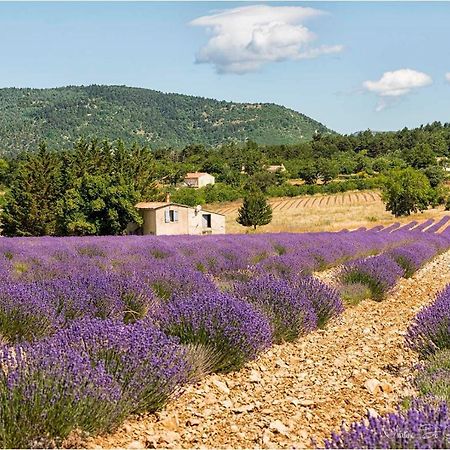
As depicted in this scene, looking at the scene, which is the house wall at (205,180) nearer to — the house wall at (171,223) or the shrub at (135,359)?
the house wall at (171,223)

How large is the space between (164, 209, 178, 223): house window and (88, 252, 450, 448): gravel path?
3012 cm

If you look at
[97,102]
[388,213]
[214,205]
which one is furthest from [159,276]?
[97,102]

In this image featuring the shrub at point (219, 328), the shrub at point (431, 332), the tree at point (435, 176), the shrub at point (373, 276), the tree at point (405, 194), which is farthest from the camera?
the tree at point (435, 176)

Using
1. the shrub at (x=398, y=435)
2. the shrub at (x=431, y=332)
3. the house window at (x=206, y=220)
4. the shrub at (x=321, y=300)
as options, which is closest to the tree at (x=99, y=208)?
the house window at (x=206, y=220)

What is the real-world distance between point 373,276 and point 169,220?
91.8 ft

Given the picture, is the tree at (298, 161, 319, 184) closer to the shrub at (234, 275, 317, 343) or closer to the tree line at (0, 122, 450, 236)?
the tree line at (0, 122, 450, 236)

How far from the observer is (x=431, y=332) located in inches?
201

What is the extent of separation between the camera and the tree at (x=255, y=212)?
44344mm

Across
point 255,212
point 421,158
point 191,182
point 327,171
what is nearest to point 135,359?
point 255,212

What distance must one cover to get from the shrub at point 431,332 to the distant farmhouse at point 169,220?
30026 mm

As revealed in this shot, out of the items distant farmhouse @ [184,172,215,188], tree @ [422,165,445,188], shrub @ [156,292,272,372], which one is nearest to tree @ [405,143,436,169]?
tree @ [422,165,445,188]

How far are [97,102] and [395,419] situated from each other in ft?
673

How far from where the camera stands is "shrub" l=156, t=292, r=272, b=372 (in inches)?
181

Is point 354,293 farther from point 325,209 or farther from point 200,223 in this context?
point 325,209
